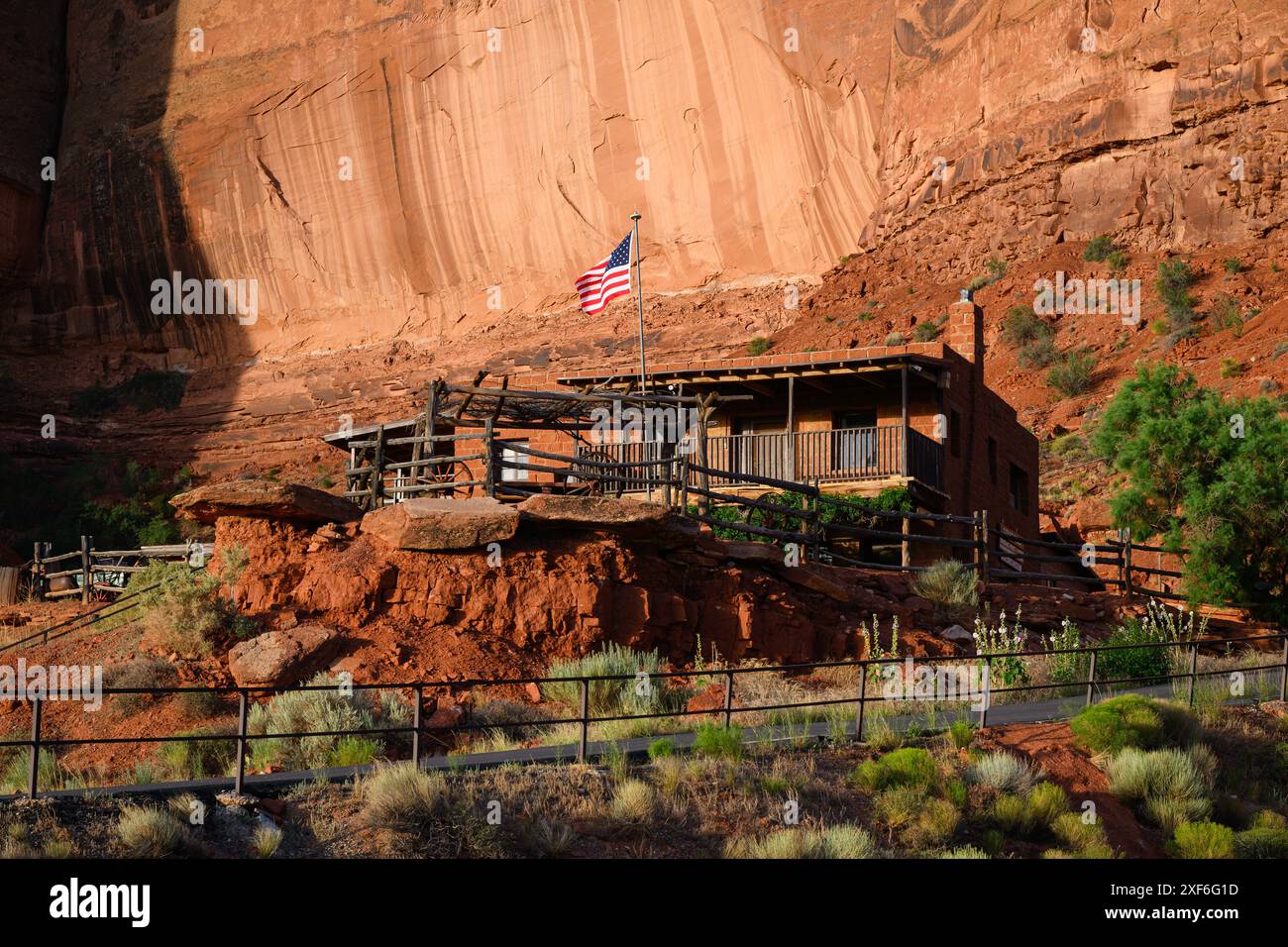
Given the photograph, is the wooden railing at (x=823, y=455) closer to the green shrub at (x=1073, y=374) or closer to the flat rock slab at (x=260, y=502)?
the flat rock slab at (x=260, y=502)

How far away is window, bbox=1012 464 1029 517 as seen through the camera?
32469mm

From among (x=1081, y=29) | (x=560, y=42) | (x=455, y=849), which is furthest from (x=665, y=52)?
(x=455, y=849)

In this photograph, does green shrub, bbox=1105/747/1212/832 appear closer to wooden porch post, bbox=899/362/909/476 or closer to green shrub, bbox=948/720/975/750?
green shrub, bbox=948/720/975/750

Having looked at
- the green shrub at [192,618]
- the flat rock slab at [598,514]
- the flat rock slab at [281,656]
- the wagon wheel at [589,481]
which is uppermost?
the wagon wheel at [589,481]

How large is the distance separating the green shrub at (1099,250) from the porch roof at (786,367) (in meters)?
26.8

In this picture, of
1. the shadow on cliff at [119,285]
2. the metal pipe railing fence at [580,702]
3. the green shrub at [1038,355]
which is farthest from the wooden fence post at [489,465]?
the shadow on cliff at [119,285]

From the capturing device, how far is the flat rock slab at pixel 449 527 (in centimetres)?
1719

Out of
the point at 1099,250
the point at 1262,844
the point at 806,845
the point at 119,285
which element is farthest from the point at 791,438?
the point at 119,285

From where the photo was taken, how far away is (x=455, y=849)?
35.0 feet

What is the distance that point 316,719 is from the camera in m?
14.2

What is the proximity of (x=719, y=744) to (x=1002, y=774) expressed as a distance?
2.47 meters

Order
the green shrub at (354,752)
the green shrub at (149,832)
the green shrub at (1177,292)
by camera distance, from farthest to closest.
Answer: the green shrub at (1177,292), the green shrub at (354,752), the green shrub at (149,832)

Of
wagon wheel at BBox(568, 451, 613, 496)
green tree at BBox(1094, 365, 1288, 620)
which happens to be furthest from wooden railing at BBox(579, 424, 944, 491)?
green tree at BBox(1094, 365, 1288, 620)
